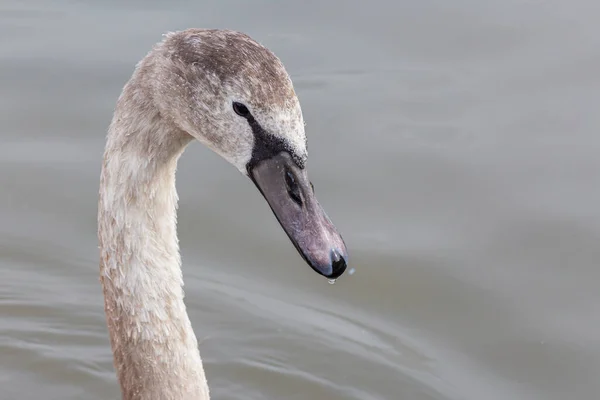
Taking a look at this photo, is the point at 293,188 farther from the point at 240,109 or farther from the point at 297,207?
the point at 240,109

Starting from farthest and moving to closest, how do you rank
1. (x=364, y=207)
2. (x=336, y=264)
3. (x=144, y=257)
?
(x=364, y=207), (x=144, y=257), (x=336, y=264)

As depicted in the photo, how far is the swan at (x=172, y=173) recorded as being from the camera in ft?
11.8

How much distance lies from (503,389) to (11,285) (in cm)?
291

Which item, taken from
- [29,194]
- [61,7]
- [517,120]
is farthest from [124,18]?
[517,120]

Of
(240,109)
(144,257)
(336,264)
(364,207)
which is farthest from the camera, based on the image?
(364,207)

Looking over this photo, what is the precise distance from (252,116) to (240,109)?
7cm

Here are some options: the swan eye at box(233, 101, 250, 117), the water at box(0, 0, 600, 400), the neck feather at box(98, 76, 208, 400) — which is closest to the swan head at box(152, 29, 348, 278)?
the swan eye at box(233, 101, 250, 117)

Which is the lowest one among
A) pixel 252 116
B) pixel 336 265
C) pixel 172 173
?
pixel 336 265

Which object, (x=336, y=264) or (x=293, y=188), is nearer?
(x=336, y=264)

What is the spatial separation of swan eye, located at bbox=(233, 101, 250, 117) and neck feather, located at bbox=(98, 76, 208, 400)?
0.41m

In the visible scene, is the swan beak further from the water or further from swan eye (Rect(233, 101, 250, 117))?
the water

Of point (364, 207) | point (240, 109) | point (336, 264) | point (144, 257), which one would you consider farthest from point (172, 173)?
point (364, 207)

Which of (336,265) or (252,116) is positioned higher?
(252,116)

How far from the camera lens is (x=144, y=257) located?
4.20m
